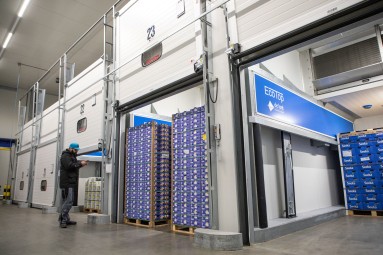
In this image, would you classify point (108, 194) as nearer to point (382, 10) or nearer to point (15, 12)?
point (382, 10)

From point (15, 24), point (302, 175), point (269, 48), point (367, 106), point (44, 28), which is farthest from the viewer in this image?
point (44, 28)

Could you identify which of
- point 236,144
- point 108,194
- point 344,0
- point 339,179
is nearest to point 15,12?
point 108,194

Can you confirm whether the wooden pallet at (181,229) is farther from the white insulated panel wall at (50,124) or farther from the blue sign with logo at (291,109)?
the white insulated panel wall at (50,124)

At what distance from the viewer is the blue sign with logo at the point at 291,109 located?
466 centimetres

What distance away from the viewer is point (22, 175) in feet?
42.9

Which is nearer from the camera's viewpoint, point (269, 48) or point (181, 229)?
point (269, 48)

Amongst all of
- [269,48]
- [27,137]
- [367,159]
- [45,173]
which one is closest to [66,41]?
[27,137]

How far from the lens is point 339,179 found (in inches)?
325

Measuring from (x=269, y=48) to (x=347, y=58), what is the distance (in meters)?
4.97

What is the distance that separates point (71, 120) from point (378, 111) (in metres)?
10.2

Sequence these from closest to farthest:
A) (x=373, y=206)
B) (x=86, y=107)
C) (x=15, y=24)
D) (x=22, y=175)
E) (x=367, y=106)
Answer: (x=373, y=206) → (x=86, y=107) → (x=367, y=106) → (x=15, y=24) → (x=22, y=175)

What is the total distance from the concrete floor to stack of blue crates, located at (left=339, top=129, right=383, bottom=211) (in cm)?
179

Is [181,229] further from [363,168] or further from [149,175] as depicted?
[363,168]

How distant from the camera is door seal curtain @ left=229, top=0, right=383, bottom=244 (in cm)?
287
